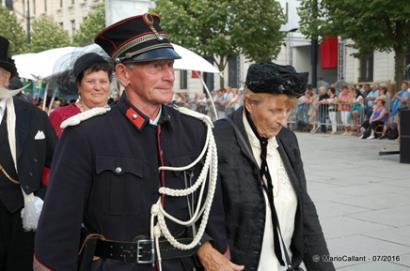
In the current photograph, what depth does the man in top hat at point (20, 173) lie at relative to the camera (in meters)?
3.58

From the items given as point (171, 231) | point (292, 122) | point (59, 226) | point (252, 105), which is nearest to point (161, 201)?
point (171, 231)

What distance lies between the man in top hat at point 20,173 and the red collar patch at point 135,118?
135 centimetres

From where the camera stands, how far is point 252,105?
3.09 metres

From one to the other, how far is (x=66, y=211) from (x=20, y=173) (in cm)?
136

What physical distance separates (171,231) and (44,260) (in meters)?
0.54

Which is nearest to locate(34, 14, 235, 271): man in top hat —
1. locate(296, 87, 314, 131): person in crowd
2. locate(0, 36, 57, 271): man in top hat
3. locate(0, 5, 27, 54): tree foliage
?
locate(0, 36, 57, 271): man in top hat

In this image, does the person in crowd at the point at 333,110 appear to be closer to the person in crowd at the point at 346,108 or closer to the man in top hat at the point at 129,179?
the person in crowd at the point at 346,108

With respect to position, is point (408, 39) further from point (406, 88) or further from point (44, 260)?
point (44, 260)

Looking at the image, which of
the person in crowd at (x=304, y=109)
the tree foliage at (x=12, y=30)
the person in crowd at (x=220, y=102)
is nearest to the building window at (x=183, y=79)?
the tree foliage at (x=12, y=30)

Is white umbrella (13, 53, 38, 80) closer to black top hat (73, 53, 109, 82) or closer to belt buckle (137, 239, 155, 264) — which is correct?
black top hat (73, 53, 109, 82)

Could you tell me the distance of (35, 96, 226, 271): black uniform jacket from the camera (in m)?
Answer: 2.37

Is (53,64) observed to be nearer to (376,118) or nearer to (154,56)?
(376,118)

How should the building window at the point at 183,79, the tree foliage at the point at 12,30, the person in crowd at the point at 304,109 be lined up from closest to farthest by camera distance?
1. the person in crowd at the point at 304,109
2. the building window at the point at 183,79
3. the tree foliage at the point at 12,30

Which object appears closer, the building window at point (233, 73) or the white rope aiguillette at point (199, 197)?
Result: the white rope aiguillette at point (199, 197)
